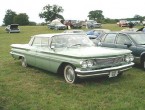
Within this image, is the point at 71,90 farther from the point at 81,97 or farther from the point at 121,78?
the point at 121,78

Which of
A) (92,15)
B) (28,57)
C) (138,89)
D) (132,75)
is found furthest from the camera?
(92,15)

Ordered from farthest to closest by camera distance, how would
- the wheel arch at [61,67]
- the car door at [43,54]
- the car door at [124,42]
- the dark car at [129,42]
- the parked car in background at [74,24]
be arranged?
the parked car in background at [74,24], the car door at [124,42], the dark car at [129,42], the car door at [43,54], the wheel arch at [61,67]

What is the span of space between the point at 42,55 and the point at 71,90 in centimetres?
231

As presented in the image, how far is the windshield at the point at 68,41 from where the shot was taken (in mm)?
8891

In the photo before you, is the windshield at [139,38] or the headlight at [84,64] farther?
the windshield at [139,38]

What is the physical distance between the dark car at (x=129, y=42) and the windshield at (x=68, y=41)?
1801 millimetres

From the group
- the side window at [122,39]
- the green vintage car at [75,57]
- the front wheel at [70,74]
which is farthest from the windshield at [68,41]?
the side window at [122,39]

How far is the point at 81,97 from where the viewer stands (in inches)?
265

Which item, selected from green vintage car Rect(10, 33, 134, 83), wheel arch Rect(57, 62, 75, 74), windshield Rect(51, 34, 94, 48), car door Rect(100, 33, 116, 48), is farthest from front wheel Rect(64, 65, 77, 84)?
car door Rect(100, 33, 116, 48)

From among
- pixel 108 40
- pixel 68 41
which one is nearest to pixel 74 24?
pixel 108 40

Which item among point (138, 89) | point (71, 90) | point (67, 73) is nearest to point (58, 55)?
point (67, 73)

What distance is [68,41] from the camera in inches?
353

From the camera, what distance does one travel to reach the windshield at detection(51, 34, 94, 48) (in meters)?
8.89

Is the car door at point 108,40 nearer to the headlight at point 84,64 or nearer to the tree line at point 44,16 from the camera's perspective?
the headlight at point 84,64
